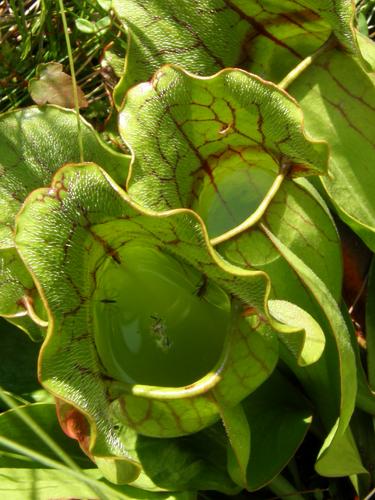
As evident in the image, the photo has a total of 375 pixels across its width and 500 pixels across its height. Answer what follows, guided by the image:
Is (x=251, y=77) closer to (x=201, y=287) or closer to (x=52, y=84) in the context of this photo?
(x=201, y=287)

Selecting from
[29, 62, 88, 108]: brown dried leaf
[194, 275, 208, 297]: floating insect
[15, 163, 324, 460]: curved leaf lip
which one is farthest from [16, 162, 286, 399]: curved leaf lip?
[29, 62, 88, 108]: brown dried leaf

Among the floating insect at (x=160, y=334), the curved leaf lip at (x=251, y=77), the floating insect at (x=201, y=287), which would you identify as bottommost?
the floating insect at (x=160, y=334)

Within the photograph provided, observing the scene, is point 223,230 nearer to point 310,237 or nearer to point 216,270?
point 310,237

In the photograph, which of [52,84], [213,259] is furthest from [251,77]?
[52,84]

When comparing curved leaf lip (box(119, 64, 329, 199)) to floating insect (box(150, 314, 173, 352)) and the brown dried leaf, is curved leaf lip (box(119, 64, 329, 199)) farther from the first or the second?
the brown dried leaf

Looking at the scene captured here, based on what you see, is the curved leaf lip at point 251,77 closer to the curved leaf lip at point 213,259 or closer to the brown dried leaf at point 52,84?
the curved leaf lip at point 213,259

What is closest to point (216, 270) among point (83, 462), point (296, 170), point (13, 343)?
point (296, 170)

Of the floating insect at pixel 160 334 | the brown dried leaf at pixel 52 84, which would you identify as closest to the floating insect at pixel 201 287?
the floating insect at pixel 160 334

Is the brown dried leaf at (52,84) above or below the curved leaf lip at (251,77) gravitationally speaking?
below
